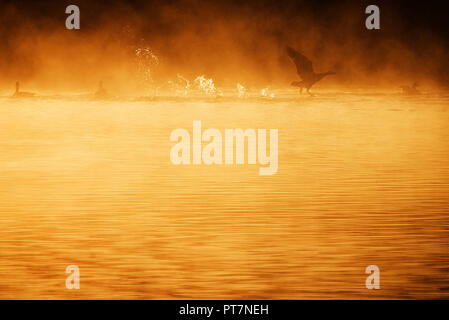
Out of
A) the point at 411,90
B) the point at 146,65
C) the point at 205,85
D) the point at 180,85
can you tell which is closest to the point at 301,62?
the point at 411,90

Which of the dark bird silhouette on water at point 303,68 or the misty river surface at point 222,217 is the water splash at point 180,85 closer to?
the dark bird silhouette on water at point 303,68

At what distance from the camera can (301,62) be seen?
13.7m

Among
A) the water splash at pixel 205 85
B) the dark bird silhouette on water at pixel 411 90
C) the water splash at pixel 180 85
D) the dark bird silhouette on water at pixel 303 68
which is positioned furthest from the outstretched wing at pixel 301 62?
the water splash at pixel 180 85

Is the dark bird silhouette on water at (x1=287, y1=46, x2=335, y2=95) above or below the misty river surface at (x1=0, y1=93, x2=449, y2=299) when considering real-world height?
above

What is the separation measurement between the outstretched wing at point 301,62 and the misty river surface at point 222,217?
199 inches

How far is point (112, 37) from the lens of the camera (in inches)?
766

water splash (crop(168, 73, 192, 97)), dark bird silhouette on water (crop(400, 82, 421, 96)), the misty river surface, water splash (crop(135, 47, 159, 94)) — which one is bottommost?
the misty river surface

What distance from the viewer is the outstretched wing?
44.7 ft

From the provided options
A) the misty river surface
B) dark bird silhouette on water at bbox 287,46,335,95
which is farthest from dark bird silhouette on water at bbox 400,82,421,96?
the misty river surface

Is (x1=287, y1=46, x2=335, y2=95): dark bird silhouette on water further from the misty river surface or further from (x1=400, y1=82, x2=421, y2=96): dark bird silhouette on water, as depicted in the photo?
the misty river surface

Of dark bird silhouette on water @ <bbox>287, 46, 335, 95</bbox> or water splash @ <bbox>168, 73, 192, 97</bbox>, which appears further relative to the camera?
water splash @ <bbox>168, 73, 192, 97</bbox>

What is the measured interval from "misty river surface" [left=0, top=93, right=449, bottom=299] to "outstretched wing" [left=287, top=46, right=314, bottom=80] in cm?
505

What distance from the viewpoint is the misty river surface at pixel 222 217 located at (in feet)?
10.3

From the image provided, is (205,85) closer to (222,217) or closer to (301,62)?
(301,62)
